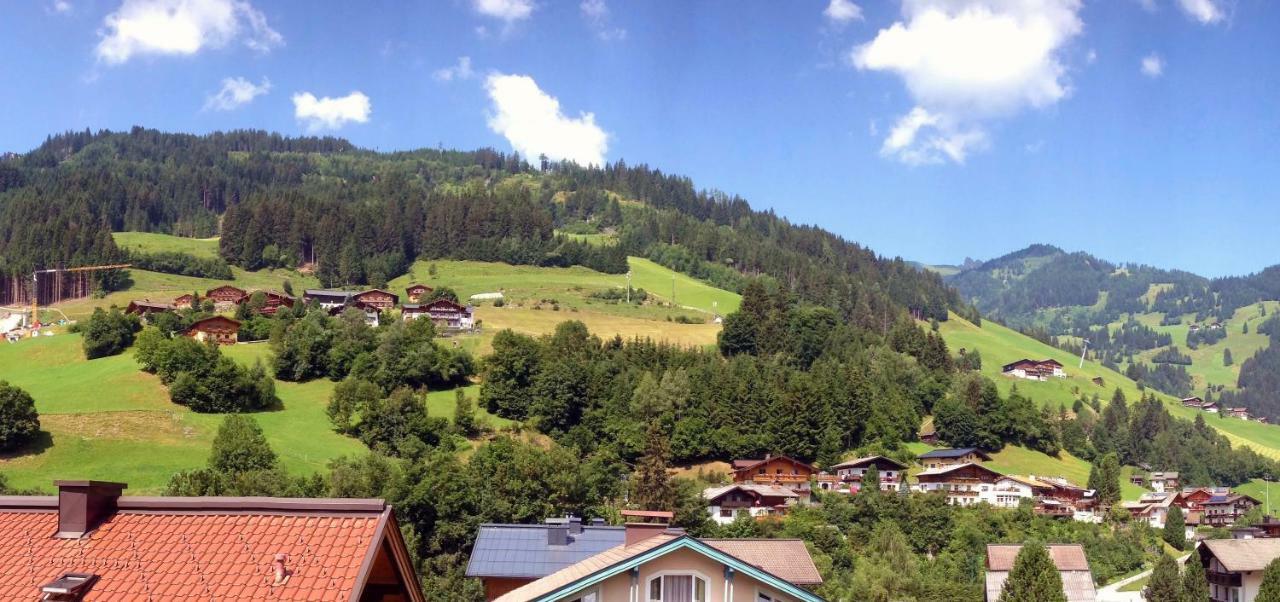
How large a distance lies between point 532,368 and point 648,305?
55.6m

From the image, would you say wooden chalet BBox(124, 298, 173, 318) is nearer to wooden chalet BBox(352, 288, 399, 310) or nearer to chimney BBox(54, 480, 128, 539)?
wooden chalet BBox(352, 288, 399, 310)

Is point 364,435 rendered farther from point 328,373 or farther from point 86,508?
point 86,508

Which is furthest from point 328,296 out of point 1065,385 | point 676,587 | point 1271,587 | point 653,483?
point 676,587

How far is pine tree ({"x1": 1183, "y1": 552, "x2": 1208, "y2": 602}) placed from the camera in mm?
52656

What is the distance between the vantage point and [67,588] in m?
10.9

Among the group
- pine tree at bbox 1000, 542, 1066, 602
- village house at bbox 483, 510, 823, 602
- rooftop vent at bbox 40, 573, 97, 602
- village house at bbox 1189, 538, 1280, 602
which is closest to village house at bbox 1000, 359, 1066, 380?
village house at bbox 1189, 538, 1280, 602

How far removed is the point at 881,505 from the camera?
7731cm

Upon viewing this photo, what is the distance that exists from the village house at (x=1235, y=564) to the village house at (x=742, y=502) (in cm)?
2969

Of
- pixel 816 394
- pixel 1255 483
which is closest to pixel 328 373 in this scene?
pixel 816 394

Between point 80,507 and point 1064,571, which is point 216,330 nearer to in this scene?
point 1064,571

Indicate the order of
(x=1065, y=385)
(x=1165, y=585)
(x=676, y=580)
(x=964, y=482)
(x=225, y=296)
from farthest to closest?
(x=1065, y=385), (x=225, y=296), (x=964, y=482), (x=1165, y=585), (x=676, y=580)

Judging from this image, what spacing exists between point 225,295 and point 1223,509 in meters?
107

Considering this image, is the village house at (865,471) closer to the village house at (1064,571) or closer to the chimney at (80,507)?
the village house at (1064,571)

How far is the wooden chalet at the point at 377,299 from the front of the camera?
13038 cm
